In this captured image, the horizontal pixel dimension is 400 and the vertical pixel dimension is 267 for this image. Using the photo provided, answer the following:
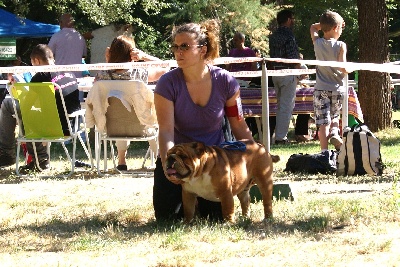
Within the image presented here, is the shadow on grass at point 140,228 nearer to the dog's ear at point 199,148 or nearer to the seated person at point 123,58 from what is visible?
the dog's ear at point 199,148

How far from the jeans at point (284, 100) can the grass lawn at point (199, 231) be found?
5.12 metres

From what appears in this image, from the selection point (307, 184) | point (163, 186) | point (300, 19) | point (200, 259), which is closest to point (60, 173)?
point (307, 184)

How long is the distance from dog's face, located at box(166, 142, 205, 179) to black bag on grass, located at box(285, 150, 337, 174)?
3.73 m

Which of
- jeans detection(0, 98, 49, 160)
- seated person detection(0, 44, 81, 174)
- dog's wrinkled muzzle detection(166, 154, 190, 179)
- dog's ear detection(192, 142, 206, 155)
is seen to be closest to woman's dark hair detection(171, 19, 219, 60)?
dog's ear detection(192, 142, 206, 155)

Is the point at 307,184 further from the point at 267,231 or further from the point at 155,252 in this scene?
the point at 155,252

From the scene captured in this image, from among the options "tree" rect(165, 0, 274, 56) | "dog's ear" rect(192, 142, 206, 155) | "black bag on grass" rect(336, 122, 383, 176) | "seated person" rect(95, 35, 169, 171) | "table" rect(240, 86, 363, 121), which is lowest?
"black bag on grass" rect(336, 122, 383, 176)

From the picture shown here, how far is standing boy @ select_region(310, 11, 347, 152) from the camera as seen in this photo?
30.9 ft

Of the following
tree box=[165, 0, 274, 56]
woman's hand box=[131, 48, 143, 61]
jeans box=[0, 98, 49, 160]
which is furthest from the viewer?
tree box=[165, 0, 274, 56]

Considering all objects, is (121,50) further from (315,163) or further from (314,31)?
(314,31)

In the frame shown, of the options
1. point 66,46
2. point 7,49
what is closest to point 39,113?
point 66,46

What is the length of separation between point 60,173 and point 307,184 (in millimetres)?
2962

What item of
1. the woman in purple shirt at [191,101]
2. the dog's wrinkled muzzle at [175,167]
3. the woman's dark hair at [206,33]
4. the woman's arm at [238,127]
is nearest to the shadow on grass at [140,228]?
the woman in purple shirt at [191,101]

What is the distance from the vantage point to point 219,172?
5352 millimetres

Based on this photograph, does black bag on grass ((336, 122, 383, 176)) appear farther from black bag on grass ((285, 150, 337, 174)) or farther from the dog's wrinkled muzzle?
the dog's wrinkled muzzle
